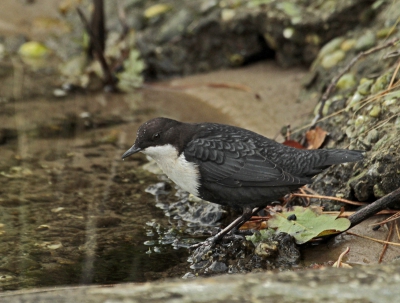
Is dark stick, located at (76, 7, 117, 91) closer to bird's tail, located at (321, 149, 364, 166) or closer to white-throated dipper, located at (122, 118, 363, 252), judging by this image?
white-throated dipper, located at (122, 118, 363, 252)

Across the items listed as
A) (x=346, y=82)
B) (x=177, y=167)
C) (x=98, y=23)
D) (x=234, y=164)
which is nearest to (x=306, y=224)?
(x=234, y=164)

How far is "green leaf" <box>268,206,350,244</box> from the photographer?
4176 millimetres

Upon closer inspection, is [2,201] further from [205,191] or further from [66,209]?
[205,191]

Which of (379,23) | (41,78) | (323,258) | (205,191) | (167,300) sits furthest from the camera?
(41,78)

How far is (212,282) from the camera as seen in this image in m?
2.90

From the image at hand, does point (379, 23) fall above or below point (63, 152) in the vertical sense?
above

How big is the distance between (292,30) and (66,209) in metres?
3.76

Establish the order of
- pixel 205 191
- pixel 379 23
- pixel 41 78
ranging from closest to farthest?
pixel 205 191 → pixel 379 23 → pixel 41 78

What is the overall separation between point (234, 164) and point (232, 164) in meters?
0.01

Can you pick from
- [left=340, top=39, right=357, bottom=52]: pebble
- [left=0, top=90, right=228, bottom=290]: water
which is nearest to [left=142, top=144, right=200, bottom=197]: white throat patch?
[left=0, top=90, right=228, bottom=290]: water

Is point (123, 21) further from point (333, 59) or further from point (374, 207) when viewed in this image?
point (374, 207)

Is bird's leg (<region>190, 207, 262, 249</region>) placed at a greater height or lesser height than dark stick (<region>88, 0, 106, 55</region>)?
lesser

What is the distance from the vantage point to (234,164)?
4527 mm

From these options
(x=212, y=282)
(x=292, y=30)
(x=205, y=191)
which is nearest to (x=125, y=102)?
(x=292, y=30)
